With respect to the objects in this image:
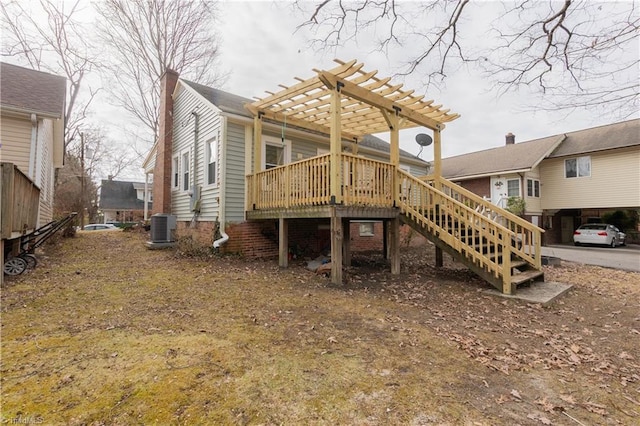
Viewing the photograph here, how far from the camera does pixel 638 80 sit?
5.21m

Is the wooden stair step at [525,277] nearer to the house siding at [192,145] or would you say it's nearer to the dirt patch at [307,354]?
the dirt patch at [307,354]

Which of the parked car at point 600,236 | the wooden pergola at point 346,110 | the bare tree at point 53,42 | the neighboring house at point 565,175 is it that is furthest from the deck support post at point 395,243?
the parked car at point 600,236

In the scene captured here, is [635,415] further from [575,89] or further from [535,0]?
[535,0]

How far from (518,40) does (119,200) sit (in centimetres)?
3893

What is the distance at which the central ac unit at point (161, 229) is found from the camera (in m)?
10.3

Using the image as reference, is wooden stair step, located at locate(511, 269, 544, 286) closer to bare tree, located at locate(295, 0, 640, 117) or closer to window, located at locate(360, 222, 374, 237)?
bare tree, located at locate(295, 0, 640, 117)

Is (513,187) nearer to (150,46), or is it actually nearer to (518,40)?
(518,40)

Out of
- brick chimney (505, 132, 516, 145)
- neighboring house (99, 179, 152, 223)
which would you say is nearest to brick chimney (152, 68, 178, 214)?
neighboring house (99, 179, 152, 223)

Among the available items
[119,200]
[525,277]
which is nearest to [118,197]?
[119,200]

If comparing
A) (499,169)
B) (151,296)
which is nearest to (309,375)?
(151,296)

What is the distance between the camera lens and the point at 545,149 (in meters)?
20.7

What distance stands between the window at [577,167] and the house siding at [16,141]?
2766cm

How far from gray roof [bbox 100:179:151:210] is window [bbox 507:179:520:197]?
1435 inches

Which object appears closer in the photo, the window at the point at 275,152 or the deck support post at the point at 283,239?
the deck support post at the point at 283,239
